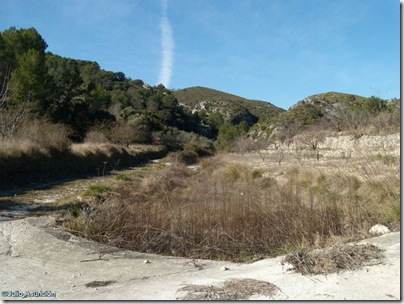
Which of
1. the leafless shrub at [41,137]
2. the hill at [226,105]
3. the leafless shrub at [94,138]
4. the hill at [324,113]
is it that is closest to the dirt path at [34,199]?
the leafless shrub at [41,137]

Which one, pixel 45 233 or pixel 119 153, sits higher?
pixel 119 153

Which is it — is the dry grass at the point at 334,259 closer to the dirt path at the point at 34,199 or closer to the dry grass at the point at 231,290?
the dry grass at the point at 231,290

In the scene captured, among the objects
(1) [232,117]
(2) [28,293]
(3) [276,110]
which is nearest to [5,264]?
(2) [28,293]

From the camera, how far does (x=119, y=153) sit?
33375 mm

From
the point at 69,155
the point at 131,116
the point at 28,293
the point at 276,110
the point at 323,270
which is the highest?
the point at 276,110

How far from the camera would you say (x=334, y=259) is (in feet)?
15.0

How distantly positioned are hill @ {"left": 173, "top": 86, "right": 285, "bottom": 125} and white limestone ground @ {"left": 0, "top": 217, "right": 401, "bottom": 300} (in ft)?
337

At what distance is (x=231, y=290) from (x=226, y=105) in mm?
115253

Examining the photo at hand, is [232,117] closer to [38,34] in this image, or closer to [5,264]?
[38,34]

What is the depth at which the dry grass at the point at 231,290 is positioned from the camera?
3951mm

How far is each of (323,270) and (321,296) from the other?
0.59 metres

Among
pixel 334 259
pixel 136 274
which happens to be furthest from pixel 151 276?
pixel 334 259

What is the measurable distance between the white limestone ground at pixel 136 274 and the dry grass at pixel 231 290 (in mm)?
75

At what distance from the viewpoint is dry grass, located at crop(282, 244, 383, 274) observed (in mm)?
4448
